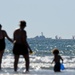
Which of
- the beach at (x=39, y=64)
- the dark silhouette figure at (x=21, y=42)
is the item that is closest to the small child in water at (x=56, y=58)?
the beach at (x=39, y=64)

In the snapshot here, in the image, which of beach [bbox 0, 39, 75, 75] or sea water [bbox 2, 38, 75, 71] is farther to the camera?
sea water [bbox 2, 38, 75, 71]

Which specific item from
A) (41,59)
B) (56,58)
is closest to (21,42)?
(56,58)

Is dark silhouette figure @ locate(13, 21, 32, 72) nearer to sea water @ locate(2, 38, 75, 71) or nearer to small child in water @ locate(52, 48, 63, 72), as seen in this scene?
small child in water @ locate(52, 48, 63, 72)

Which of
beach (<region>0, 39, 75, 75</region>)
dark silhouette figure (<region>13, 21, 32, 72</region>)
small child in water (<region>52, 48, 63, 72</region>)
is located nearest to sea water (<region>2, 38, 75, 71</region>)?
beach (<region>0, 39, 75, 75</region>)

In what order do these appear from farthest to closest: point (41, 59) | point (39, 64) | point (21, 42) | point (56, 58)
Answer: point (41, 59), point (39, 64), point (56, 58), point (21, 42)

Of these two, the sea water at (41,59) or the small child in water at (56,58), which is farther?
the sea water at (41,59)

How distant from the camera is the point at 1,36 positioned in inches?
593

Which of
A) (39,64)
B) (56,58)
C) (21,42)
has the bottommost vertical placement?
(39,64)

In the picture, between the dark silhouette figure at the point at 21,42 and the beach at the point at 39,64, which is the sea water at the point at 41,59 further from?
the dark silhouette figure at the point at 21,42

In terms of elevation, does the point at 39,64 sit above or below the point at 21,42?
below

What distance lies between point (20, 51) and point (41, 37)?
6056 inches

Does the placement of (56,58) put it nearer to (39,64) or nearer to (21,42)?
(21,42)

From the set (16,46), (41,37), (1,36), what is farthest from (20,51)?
(41,37)

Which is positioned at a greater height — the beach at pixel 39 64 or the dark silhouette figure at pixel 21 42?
the dark silhouette figure at pixel 21 42
